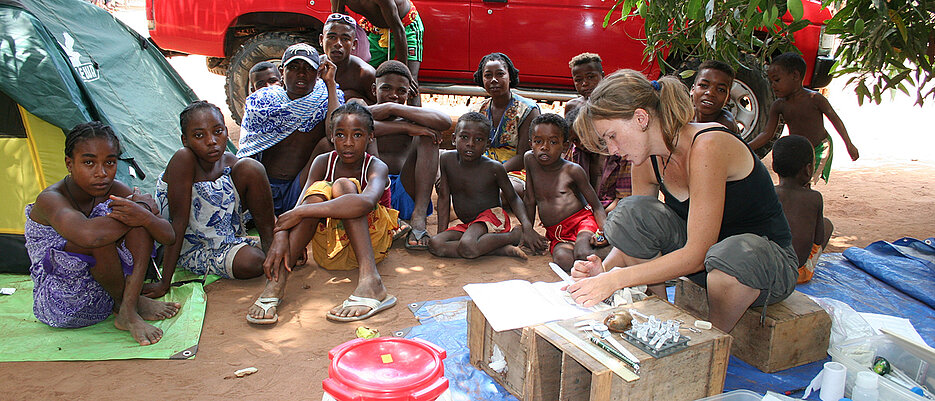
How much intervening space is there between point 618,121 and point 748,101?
15.5 feet

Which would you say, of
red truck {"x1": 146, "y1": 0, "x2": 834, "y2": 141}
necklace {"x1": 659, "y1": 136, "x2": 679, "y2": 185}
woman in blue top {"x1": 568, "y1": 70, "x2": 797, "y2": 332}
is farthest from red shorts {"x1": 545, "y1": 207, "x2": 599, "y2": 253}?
red truck {"x1": 146, "y1": 0, "x2": 834, "y2": 141}

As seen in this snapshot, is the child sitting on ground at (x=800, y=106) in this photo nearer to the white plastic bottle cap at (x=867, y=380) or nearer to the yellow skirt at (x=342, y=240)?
the white plastic bottle cap at (x=867, y=380)

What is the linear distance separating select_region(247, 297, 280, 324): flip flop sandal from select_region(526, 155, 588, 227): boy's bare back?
5.66 feet

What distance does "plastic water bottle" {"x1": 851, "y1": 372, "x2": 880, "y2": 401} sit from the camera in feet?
6.44

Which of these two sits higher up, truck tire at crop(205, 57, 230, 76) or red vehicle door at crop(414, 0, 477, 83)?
red vehicle door at crop(414, 0, 477, 83)

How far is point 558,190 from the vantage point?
382 centimetres

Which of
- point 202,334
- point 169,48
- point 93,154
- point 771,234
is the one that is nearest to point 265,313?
point 202,334

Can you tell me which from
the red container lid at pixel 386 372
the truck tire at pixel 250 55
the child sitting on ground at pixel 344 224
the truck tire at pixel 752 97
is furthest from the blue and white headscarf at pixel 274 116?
the truck tire at pixel 752 97

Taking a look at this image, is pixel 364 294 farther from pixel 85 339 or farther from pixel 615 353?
pixel 615 353

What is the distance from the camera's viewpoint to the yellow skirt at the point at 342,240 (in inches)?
132

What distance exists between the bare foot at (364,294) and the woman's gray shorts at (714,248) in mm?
1166

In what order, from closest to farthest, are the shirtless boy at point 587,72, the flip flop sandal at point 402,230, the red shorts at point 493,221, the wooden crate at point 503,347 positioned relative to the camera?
the wooden crate at point 503,347
the red shorts at point 493,221
the flip flop sandal at point 402,230
the shirtless boy at point 587,72

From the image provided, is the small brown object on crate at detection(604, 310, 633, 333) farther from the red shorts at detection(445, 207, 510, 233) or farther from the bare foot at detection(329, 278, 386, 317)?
the red shorts at detection(445, 207, 510, 233)

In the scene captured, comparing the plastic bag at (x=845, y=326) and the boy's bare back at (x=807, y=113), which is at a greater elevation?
the boy's bare back at (x=807, y=113)
